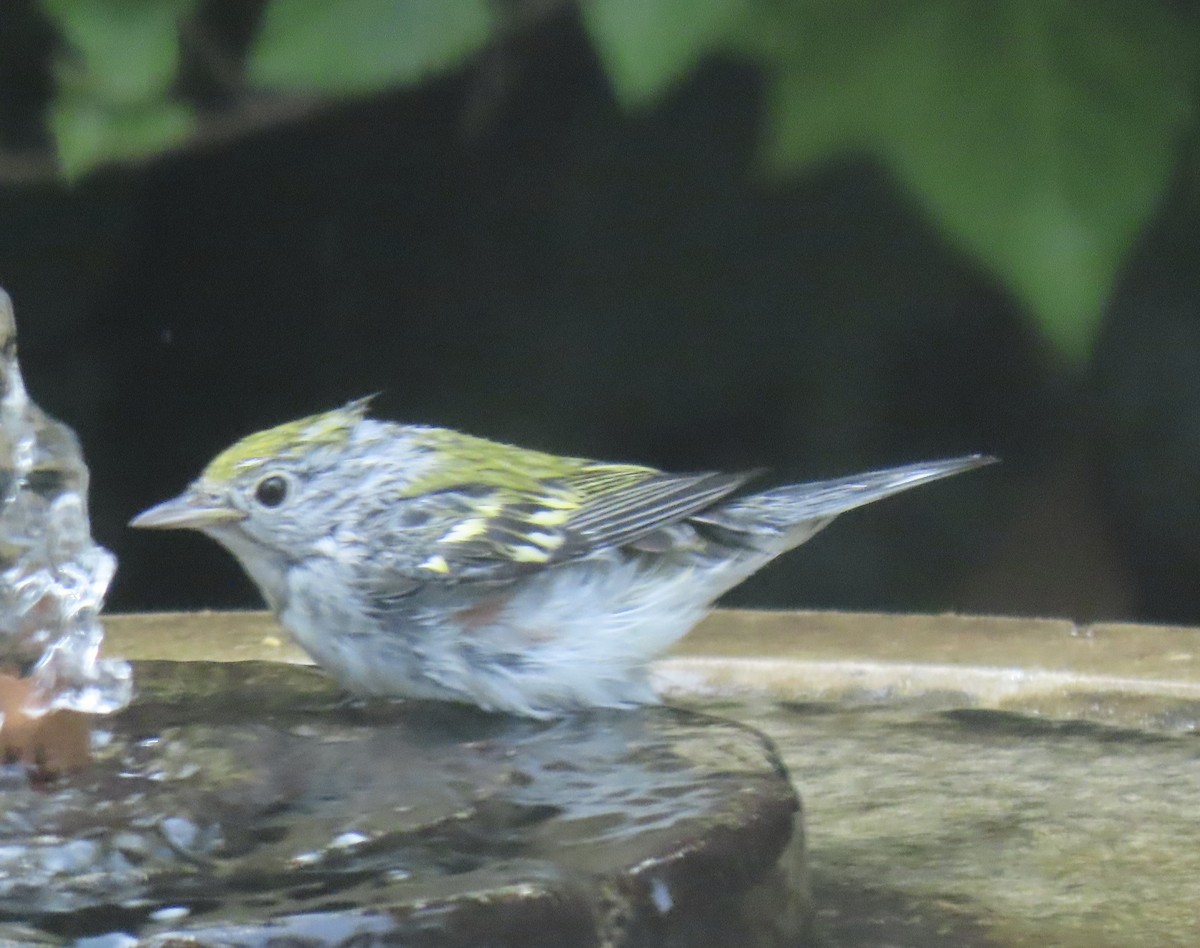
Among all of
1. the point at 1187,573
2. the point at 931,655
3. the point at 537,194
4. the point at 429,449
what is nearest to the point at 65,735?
the point at 429,449

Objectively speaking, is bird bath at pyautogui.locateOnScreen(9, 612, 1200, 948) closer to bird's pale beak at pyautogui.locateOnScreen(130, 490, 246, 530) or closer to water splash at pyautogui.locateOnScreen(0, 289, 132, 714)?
water splash at pyautogui.locateOnScreen(0, 289, 132, 714)

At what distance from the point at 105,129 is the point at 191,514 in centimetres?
114

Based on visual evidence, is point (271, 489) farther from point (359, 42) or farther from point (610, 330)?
point (610, 330)

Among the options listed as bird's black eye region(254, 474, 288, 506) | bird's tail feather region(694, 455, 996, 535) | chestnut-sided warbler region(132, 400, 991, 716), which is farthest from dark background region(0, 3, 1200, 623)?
bird's black eye region(254, 474, 288, 506)

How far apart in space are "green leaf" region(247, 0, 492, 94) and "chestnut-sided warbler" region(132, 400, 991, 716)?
30.9 inches

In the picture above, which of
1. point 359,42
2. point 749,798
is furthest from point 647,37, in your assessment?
point 749,798

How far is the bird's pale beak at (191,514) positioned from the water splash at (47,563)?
0.44 m

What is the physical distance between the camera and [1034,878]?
221 centimetres

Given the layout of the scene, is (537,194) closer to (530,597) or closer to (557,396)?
(557,396)

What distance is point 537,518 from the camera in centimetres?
279

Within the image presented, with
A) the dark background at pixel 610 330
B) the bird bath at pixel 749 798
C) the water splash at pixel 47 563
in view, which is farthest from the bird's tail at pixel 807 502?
the dark background at pixel 610 330

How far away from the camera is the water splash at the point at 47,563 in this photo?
84.7 inches

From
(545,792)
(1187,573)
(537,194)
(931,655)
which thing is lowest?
(1187,573)

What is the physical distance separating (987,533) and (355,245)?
1663mm
